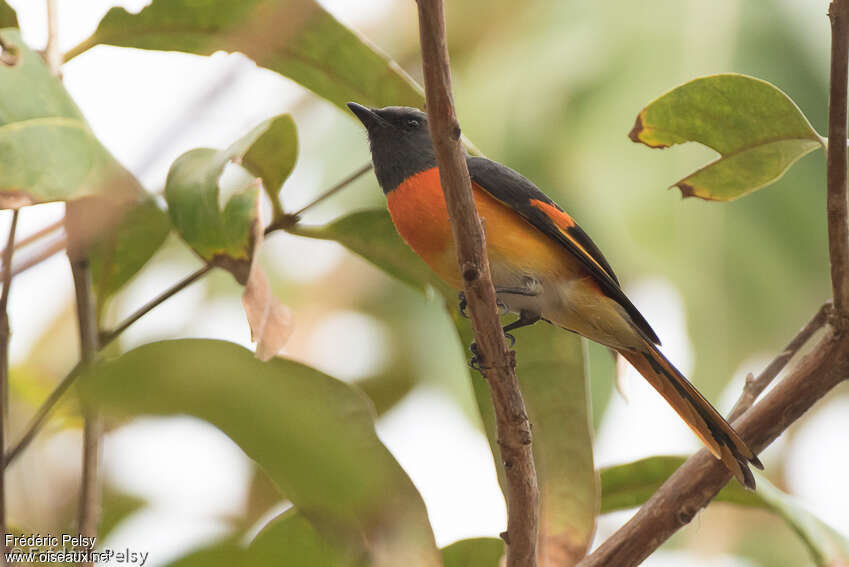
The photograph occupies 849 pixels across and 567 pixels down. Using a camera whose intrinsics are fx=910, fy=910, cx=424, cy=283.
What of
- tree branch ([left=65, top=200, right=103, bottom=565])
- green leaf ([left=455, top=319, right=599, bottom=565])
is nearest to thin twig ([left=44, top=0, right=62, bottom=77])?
tree branch ([left=65, top=200, right=103, bottom=565])

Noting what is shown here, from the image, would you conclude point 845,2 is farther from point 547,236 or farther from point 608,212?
point 608,212

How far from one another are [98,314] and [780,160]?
4.69 ft

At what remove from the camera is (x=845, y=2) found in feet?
4.62

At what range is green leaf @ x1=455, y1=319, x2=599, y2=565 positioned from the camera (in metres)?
1.96

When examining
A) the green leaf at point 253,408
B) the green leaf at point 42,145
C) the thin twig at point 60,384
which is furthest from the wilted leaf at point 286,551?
the green leaf at point 42,145

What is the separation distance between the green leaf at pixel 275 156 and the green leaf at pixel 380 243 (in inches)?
4.3

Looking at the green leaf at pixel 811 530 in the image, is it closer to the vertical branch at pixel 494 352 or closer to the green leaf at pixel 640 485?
the green leaf at pixel 640 485

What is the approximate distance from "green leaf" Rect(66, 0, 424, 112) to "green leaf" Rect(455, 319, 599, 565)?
636mm

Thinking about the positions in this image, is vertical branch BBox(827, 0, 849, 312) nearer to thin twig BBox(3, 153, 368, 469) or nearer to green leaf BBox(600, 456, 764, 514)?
green leaf BBox(600, 456, 764, 514)

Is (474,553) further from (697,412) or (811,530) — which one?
(697,412)

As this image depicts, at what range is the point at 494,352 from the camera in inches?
63.5

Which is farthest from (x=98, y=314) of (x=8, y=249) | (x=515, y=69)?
(x=515, y=69)

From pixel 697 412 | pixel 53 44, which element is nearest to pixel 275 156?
pixel 53 44

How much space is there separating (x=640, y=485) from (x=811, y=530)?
0.36 m
